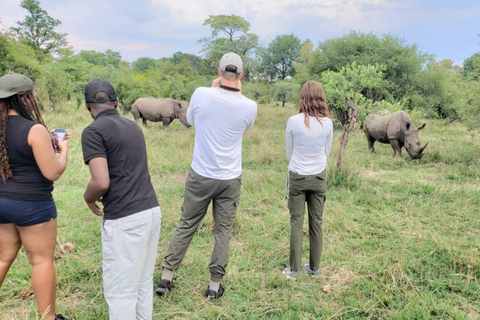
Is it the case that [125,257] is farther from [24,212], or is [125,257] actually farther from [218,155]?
[218,155]

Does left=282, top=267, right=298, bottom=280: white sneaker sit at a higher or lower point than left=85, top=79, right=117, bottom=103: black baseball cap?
lower

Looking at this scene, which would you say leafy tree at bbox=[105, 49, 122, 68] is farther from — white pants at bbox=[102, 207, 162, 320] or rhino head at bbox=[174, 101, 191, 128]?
white pants at bbox=[102, 207, 162, 320]

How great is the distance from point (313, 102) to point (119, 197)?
6.36ft

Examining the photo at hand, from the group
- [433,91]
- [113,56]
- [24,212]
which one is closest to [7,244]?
[24,212]

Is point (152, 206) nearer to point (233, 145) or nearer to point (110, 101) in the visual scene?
point (110, 101)

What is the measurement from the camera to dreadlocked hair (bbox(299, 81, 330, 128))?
3.06 metres

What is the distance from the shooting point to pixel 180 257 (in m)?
2.95

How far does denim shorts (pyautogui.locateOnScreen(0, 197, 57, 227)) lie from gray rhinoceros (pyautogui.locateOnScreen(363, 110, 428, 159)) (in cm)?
795

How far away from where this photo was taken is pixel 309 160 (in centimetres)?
313

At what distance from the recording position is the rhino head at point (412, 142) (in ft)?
28.1

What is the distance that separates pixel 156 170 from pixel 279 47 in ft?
155

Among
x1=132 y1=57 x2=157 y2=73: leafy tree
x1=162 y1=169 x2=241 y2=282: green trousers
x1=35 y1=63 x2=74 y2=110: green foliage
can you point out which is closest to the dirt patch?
x1=162 y1=169 x2=241 y2=282: green trousers

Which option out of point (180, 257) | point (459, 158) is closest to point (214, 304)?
point (180, 257)

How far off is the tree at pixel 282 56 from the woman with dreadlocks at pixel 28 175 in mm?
48635
